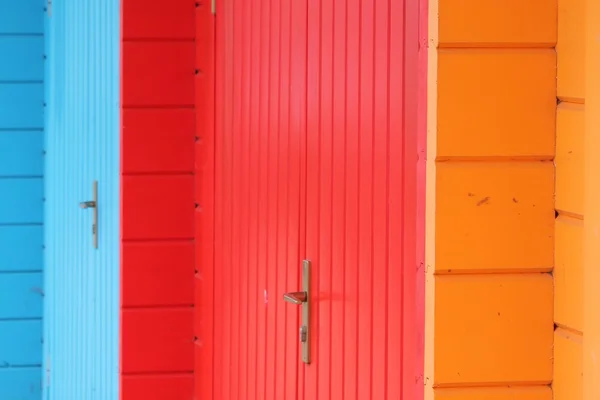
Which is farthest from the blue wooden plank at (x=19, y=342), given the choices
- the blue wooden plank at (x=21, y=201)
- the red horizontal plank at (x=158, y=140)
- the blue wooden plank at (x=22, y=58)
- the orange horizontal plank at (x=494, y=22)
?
the orange horizontal plank at (x=494, y=22)

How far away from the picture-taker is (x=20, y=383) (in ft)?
15.9

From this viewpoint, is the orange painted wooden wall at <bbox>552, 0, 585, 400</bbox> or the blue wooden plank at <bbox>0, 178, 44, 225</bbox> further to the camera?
the blue wooden plank at <bbox>0, 178, 44, 225</bbox>

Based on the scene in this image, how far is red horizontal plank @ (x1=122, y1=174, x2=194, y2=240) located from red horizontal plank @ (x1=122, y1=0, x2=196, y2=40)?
1.37ft

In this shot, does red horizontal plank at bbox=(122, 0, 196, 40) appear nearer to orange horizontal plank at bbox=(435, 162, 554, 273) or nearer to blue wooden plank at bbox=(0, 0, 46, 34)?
orange horizontal plank at bbox=(435, 162, 554, 273)

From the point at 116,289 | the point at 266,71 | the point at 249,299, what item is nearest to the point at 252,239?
the point at 249,299

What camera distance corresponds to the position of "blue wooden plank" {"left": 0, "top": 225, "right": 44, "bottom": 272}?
15.8 ft

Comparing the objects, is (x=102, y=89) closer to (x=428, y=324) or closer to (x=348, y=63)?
(x=348, y=63)

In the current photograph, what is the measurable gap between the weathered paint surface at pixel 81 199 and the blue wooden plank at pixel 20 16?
0.17 meters

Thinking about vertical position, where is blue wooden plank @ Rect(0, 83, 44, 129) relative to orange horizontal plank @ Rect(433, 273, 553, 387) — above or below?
above

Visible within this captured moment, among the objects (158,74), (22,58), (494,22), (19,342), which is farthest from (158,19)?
(19,342)

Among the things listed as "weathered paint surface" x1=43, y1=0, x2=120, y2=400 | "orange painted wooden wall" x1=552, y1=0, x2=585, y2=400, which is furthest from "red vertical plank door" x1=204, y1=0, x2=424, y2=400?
"weathered paint surface" x1=43, y1=0, x2=120, y2=400

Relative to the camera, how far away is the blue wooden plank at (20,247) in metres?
4.80

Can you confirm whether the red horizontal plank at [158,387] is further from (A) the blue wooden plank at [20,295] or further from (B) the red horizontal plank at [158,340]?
(A) the blue wooden plank at [20,295]

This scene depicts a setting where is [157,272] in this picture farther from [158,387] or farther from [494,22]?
[494,22]
